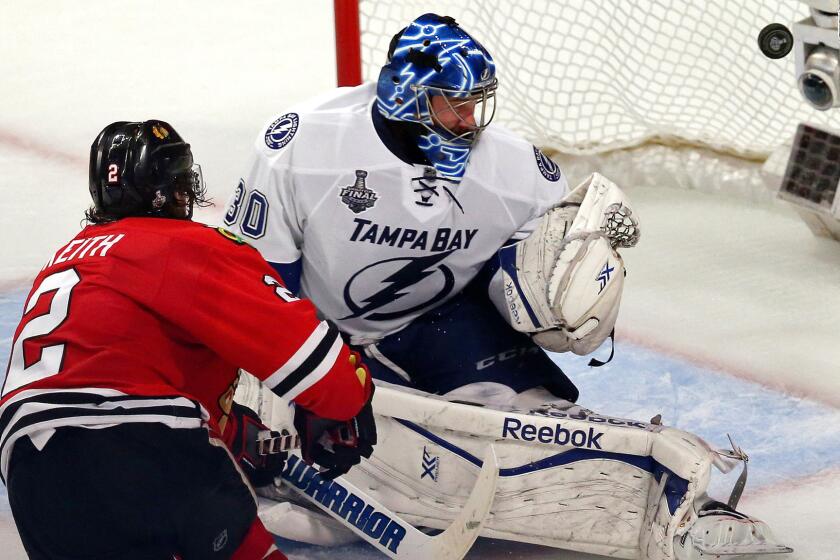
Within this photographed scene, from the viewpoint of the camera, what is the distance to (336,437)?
6.38 feet

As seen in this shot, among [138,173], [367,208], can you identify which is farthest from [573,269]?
[138,173]

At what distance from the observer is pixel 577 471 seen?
2223 millimetres

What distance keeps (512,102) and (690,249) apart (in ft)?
2.36

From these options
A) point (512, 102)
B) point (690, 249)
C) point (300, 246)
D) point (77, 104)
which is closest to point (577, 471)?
point (300, 246)

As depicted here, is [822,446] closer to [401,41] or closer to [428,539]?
[428,539]

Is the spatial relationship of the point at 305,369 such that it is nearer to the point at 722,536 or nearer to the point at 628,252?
the point at 722,536

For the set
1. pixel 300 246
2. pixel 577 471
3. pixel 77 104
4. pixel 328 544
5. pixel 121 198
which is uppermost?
pixel 121 198

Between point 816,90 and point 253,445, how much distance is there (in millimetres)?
1732

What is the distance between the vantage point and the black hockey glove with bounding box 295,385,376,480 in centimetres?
190

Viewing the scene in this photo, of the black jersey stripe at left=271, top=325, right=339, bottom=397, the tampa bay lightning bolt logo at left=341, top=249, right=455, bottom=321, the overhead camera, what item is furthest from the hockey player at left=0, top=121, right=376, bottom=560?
the overhead camera

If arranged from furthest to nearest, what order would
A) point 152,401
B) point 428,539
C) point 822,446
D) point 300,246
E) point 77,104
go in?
point 77,104 → point 822,446 → point 300,246 → point 428,539 → point 152,401

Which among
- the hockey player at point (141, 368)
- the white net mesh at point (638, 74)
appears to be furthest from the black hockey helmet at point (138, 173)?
the white net mesh at point (638, 74)

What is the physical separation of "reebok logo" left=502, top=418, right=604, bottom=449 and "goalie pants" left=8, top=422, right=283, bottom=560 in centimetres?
65

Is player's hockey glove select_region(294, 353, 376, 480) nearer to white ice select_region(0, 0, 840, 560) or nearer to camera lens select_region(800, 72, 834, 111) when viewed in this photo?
white ice select_region(0, 0, 840, 560)
